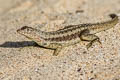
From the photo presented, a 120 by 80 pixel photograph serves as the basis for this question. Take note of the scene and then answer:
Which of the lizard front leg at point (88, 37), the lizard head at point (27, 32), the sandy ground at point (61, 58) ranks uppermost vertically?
the lizard head at point (27, 32)

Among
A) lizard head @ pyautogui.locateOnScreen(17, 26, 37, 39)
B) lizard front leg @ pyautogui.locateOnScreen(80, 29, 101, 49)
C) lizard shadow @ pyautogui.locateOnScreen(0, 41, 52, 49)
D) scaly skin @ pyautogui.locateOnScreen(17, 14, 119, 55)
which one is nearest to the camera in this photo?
lizard head @ pyautogui.locateOnScreen(17, 26, 37, 39)

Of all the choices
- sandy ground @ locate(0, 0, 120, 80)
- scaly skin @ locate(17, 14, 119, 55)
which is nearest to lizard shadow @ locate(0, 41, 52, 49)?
sandy ground @ locate(0, 0, 120, 80)

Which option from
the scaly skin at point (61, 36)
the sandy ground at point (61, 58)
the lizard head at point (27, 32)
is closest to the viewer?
the sandy ground at point (61, 58)

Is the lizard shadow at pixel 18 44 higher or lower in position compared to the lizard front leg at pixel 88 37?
lower

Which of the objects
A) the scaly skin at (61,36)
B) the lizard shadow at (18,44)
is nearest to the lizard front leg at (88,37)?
the scaly skin at (61,36)

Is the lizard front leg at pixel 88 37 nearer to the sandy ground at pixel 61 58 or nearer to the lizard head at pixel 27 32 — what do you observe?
the sandy ground at pixel 61 58

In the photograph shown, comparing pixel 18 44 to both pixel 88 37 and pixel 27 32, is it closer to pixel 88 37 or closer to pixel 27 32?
pixel 27 32

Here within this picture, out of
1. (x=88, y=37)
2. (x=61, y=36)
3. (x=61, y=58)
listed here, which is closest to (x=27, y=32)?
(x=61, y=36)

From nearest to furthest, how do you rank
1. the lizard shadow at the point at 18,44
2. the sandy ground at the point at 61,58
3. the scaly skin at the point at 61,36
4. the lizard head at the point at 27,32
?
the sandy ground at the point at 61,58 < the lizard head at the point at 27,32 < the scaly skin at the point at 61,36 < the lizard shadow at the point at 18,44

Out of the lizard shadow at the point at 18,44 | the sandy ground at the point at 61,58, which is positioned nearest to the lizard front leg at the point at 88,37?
the sandy ground at the point at 61,58

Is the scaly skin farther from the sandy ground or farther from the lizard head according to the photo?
the sandy ground

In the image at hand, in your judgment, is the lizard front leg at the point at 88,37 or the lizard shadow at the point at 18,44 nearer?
the lizard front leg at the point at 88,37

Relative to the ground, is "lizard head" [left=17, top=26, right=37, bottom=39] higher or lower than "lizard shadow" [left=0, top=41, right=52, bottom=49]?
higher
